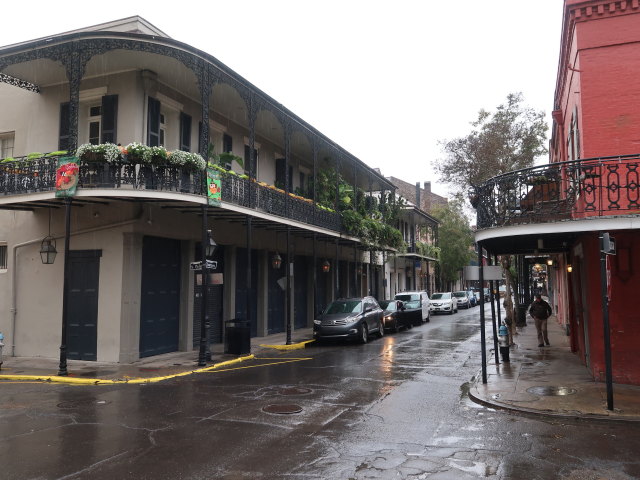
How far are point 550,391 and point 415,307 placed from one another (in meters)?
17.8

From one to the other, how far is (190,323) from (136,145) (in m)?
6.22

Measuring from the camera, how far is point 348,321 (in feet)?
60.2

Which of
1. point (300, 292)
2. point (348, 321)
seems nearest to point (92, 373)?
point (348, 321)

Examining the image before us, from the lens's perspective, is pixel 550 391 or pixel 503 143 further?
pixel 503 143

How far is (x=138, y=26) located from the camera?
1452 centimetres

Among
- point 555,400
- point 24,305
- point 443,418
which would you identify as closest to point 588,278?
point 555,400

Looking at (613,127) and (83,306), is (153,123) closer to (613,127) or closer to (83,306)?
(83,306)

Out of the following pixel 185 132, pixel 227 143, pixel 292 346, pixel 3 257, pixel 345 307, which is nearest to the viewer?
pixel 3 257

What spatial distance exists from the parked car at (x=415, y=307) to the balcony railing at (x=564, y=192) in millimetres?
15563

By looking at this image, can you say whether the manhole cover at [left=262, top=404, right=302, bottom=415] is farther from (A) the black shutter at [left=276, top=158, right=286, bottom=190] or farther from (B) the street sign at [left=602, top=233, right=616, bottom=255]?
→ (A) the black shutter at [left=276, top=158, right=286, bottom=190]

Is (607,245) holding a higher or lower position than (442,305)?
higher

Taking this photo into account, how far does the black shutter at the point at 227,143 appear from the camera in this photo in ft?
59.8

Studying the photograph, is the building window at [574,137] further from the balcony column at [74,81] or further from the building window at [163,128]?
the balcony column at [74,81]

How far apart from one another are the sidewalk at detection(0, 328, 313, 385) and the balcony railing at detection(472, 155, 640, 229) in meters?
8.03
